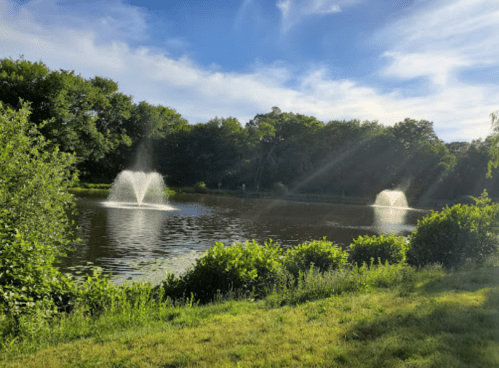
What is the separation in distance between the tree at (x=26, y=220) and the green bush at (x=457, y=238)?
10.7m

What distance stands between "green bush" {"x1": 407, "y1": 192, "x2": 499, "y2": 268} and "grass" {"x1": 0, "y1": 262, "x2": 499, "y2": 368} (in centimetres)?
364

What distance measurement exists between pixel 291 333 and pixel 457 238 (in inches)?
345

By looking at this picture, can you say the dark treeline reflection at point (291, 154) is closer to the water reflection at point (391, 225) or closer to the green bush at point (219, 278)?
the water reflection at point (391, 225)

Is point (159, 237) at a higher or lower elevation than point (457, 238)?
lower

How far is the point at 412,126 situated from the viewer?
9075cm

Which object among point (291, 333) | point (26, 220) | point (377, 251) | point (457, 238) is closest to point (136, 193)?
point (377, 251)

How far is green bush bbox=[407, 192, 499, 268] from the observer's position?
39.2 feet

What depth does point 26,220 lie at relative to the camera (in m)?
7.61

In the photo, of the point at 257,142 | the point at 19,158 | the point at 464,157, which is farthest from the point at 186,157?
the point at 19,158

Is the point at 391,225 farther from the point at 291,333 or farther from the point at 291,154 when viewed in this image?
the point at 291,154

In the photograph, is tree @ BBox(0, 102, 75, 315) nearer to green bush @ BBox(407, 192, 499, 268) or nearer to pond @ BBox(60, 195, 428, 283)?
pond @ BBox(60, 195, 428, 283)

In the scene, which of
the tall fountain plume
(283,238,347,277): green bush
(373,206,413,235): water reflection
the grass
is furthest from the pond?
the tall fountain plume

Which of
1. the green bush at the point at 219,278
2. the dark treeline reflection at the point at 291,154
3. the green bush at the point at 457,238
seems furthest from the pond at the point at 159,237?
the dark treeline reflection at the point at 291,154

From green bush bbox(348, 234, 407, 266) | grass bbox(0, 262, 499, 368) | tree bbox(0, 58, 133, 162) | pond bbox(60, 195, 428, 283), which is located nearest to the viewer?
grass bbox(0, 262, 499, 368)
